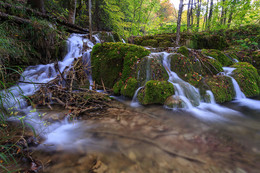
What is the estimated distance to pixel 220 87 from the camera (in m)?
4.05

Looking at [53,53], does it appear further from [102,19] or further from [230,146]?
[102,19]

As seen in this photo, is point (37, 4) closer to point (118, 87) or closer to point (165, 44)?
point (118, 87)

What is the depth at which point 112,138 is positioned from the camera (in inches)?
81.9

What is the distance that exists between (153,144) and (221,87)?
139 inches

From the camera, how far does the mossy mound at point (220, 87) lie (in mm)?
3912

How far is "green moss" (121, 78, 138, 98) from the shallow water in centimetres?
118

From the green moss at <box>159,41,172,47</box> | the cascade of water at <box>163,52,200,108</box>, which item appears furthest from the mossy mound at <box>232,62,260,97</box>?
the green moss at <box>159,41,172,47</box>

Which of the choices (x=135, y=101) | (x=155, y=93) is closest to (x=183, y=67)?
(x=155, y=93)

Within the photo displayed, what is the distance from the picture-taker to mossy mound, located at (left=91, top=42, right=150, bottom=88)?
4531 mm

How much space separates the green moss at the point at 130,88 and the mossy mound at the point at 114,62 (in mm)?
444

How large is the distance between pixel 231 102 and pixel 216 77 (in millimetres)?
Answer: 969

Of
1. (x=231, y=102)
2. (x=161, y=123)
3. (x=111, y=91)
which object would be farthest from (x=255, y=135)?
→ (x=111, y=91)

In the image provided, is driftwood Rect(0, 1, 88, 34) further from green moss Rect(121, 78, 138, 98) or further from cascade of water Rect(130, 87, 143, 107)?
cascade of water Rect(130, 87, 143, 107)

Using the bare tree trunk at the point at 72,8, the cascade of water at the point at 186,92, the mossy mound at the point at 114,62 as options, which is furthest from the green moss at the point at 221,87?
the bare tree trunk at the point at 72,8
